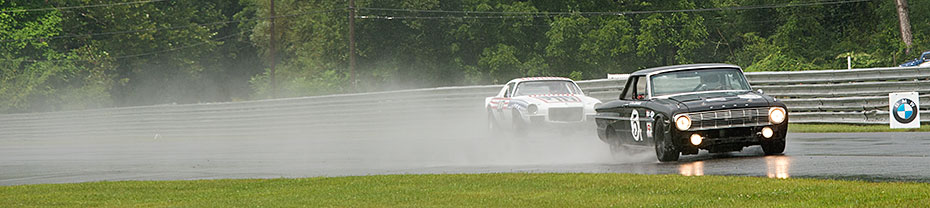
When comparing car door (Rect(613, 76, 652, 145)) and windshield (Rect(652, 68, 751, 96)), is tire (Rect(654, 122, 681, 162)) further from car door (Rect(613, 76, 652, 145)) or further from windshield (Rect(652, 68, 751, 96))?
windshield (Rect(652, 68, 751, 96))

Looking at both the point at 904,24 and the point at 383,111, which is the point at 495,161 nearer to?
the point at 383,111

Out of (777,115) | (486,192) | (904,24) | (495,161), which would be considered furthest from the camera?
(904,24)

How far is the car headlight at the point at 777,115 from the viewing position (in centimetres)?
1309

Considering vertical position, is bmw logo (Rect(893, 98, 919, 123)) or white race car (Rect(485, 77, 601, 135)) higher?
white race car (Rect(485, 77, 601, 135))

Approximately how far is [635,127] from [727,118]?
151 cm

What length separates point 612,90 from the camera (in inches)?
1026

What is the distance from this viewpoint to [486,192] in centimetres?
1052

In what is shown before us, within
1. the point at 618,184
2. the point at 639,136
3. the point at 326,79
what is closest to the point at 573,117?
the point at 639,136

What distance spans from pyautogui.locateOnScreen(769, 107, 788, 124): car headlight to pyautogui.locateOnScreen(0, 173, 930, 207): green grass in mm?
2446

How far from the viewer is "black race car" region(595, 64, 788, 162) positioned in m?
13.0

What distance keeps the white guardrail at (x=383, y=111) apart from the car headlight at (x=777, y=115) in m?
8.08

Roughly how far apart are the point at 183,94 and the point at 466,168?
219 feet

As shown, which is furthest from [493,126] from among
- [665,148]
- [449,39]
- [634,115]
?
[449,39]

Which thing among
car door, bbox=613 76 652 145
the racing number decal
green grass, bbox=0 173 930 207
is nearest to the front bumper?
car door, bbox=613 76 652 145
